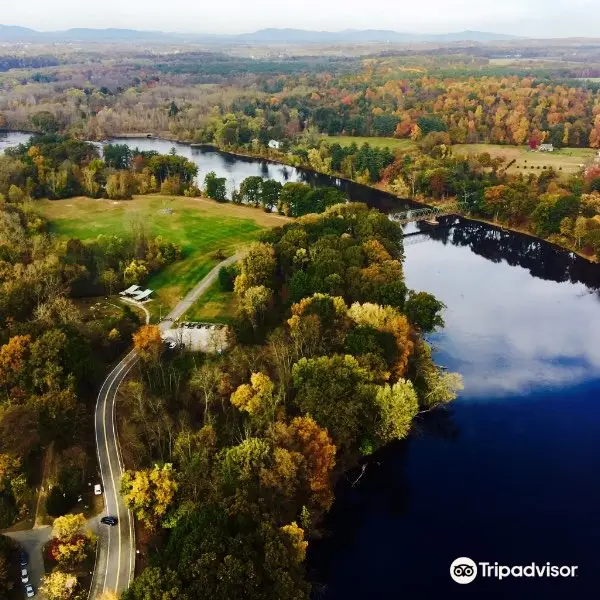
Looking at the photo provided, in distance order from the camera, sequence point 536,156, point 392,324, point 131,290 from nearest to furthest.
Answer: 1. point 392,324
2. point 131,290
3. point 536,156

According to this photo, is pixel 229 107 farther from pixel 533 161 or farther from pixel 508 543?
pixel 508 543

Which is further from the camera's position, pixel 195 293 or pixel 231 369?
pixel 195 293

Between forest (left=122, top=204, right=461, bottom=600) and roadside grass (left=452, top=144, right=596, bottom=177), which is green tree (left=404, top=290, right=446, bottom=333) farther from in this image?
roadside grass (left=452, top=144, right=596, bottom=177)

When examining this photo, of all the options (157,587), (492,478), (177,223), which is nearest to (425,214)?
(177,223)

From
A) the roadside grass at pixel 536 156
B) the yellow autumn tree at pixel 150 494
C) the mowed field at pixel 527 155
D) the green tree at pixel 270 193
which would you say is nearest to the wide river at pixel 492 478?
the yellow autumn tree at pixel 150 494

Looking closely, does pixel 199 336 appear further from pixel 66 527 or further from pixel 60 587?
pixel 60 587

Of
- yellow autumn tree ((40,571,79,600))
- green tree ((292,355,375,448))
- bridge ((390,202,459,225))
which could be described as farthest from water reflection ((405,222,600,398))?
yellow autumn tree ((40,571,79,600))
